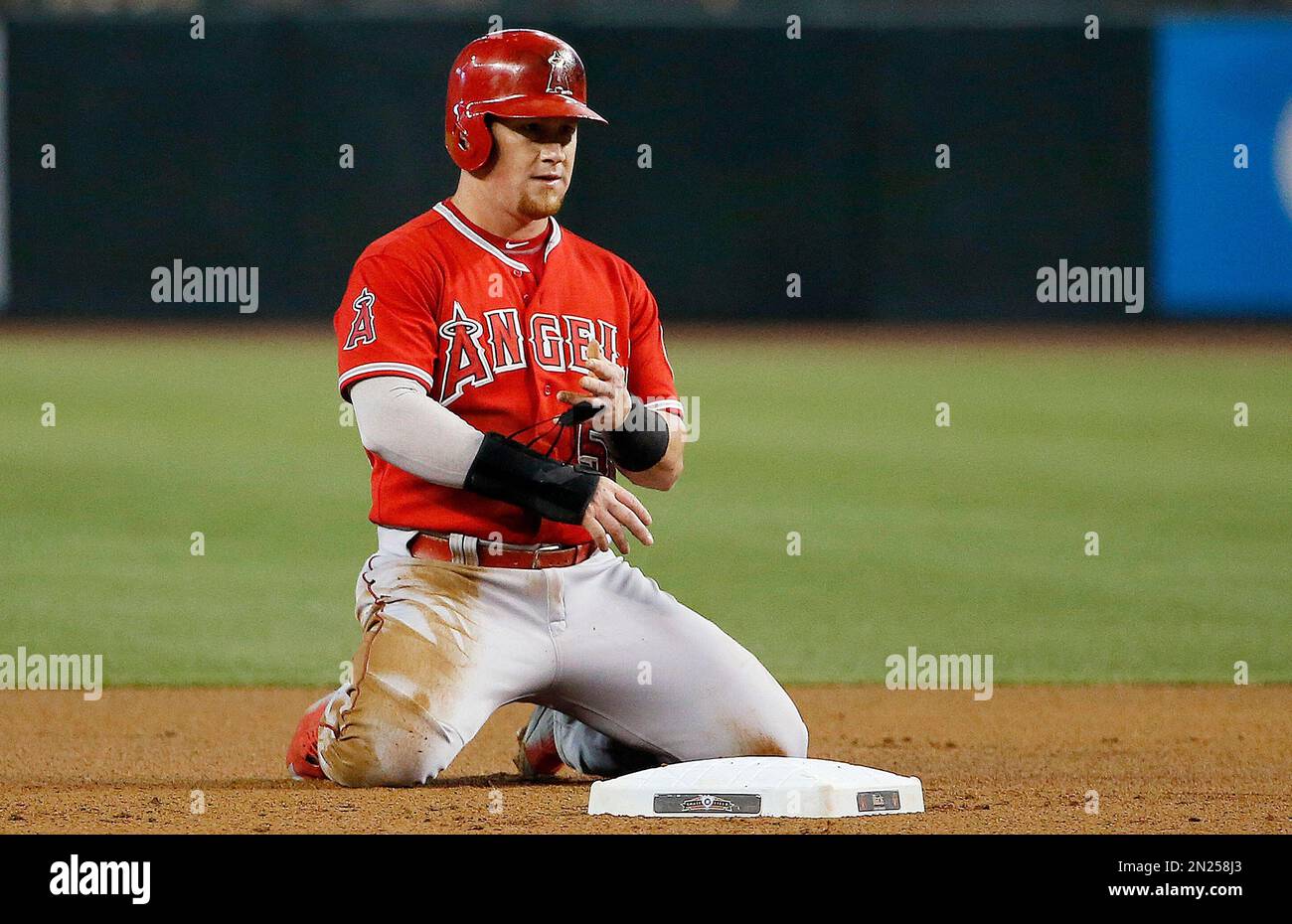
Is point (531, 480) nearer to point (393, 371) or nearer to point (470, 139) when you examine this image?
point (393, 371)

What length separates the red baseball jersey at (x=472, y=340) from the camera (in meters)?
4.90

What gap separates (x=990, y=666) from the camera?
771 cm

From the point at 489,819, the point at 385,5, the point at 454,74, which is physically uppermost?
the point at 385,5

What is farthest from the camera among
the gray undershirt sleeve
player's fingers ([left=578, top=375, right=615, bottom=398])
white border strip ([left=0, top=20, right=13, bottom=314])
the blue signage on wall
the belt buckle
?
white border strip ([left=0, top=20, right=13, bottom=314])

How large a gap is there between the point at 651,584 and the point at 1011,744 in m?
1.49

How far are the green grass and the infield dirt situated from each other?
55cm

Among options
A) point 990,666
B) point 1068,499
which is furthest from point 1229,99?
point 990,666

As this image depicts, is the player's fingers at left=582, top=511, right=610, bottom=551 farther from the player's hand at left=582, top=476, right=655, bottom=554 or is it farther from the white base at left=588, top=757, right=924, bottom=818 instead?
the white base at left=588, top=757, right=924, bottom=818

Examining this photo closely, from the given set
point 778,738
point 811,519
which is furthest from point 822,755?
point 811,519

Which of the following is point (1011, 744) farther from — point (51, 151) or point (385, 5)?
point (385, 5)

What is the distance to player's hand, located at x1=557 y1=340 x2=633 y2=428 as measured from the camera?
15.9 ft

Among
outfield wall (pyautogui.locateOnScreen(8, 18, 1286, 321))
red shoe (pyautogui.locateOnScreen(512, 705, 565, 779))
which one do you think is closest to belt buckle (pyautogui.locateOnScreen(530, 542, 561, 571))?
red shoe (pyautogui.locateOnScreen(512, 705, 565, 779))

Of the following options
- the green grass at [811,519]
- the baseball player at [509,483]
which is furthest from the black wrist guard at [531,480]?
the green grass at [811,519]

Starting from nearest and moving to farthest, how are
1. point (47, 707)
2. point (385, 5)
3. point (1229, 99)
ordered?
1. point (47, 707)
2. point (1229, 99)
3. point (385, 5)
